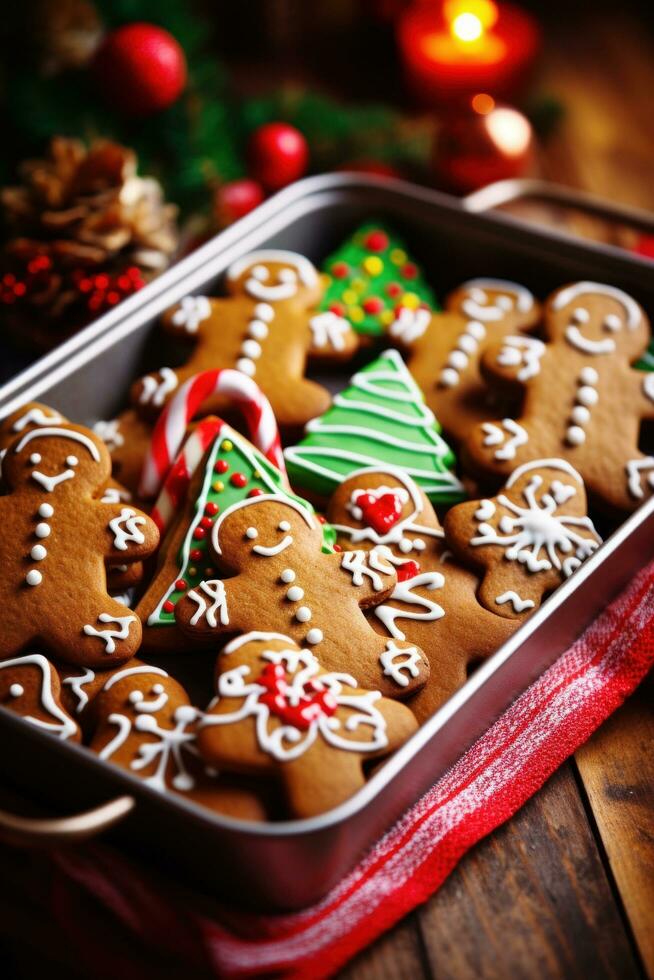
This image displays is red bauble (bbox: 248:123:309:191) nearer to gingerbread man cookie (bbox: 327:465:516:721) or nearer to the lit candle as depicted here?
the lit candle

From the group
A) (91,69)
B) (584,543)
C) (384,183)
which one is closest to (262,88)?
(91,69)

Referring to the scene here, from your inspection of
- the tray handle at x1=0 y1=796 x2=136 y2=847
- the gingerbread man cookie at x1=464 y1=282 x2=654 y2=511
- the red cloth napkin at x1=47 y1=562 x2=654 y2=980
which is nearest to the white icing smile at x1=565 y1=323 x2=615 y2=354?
the gingerbread man cookie at x1=464 y1=282 x2=654 y2=511

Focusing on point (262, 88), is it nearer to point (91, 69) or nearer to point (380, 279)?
point (91, 69)

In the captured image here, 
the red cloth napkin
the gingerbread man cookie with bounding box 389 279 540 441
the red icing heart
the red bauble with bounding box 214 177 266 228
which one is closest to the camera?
the red cloth napkin

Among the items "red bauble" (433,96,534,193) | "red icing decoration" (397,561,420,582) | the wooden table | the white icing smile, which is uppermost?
"red bauble" (433,96,534,193)

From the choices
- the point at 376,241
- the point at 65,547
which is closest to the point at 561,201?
the point at 376,241

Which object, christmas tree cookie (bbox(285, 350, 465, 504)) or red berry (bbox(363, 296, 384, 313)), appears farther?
red berry (bbox(363, 296, 384, 313))

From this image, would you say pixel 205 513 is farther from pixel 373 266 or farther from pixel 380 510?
pixel 373 266
